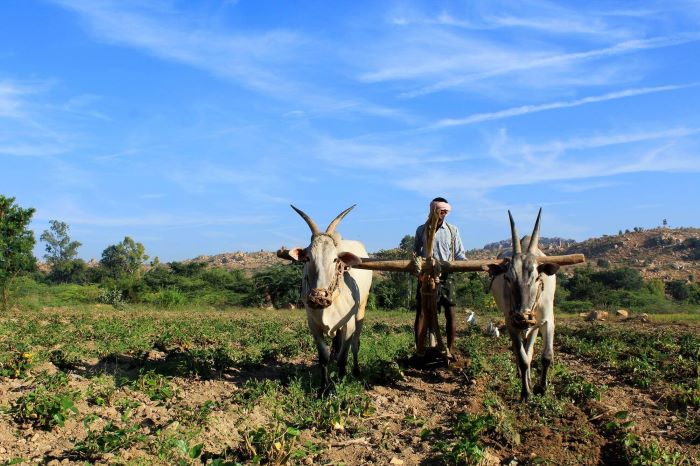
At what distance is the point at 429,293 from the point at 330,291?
1.69 m

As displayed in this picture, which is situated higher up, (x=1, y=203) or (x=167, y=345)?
(x=1, y=203)

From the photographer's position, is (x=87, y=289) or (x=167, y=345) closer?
(x=167, y=345)

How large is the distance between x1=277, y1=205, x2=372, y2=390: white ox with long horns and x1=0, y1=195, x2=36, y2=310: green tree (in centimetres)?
1310

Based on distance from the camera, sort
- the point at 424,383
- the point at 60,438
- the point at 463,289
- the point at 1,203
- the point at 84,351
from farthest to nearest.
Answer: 1. the point at 463,289
2. the point at 1,203
3. the point at 84,351
4. the point at 424,383
5. the point at 60,438

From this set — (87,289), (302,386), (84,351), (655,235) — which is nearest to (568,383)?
(302,386)

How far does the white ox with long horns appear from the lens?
6.87 meters

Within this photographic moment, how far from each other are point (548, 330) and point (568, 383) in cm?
84

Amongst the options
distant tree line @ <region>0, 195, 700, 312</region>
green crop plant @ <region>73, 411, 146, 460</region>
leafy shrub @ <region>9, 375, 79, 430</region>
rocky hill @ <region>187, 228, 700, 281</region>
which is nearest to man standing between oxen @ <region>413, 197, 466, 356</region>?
green crop plant @ <region>73, 411, 146, 460</region>

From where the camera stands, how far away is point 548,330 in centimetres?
737

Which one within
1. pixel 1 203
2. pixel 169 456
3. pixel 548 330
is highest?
pixel 1 203

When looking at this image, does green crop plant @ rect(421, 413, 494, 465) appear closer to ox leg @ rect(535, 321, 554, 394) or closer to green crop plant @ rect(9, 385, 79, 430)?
ox leg @ rect(535, 321, 554, 394)

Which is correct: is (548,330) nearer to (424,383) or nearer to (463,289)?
(424,383)

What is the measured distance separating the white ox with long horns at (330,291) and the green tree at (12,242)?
1310 centimetres

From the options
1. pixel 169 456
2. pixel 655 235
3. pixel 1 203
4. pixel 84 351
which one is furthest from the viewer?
pixel 655 235
